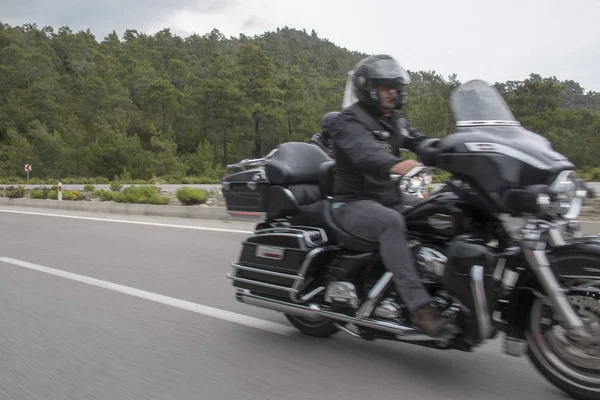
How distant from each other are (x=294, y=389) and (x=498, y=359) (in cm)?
140

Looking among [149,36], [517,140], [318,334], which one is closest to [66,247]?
[318,334]

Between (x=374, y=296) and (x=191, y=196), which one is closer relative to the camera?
(x=374, y=296)

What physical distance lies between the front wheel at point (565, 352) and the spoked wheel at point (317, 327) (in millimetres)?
1529

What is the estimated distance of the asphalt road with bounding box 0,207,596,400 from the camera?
11.5 ft

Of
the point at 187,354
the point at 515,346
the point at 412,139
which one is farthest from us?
the point at 187,354

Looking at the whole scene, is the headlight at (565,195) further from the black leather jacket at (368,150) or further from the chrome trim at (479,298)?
the black leather jacket at (368,150)

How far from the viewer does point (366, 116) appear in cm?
377

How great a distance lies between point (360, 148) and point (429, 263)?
0.80 m

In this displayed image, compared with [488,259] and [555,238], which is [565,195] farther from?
[488,259]

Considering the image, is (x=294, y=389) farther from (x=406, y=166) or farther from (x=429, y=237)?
(x=406, y=166)

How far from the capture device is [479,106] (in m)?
3.43

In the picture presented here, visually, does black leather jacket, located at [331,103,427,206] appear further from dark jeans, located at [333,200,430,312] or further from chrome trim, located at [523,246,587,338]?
chrome trim, located at [523,246,587,338]

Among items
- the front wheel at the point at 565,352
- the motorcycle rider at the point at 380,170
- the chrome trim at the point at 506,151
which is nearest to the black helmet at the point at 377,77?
the motorcycle rider at the point at 380,170

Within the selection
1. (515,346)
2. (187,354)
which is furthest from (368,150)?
(187,354)
